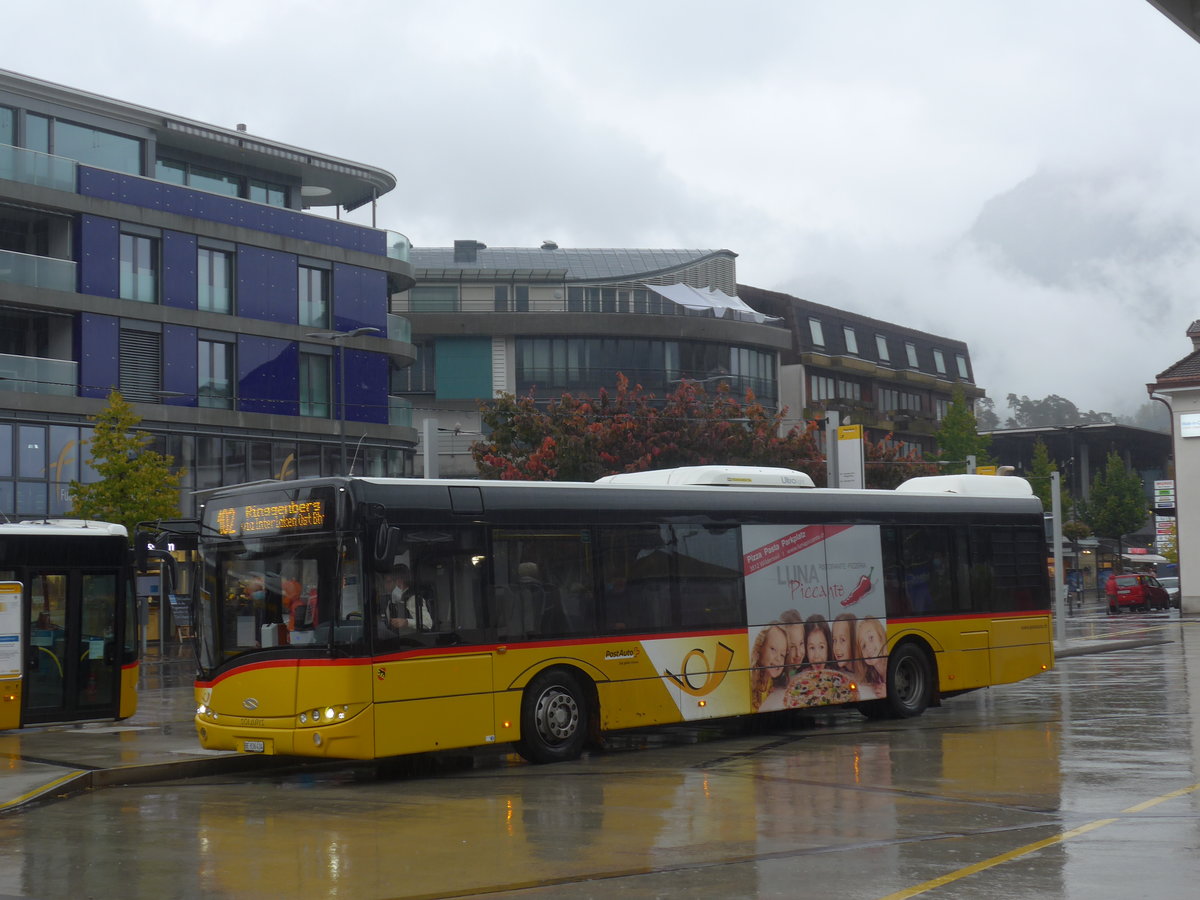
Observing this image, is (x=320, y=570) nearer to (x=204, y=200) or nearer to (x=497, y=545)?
(x=497, y=545)

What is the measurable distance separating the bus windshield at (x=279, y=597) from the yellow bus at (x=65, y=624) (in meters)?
4.69

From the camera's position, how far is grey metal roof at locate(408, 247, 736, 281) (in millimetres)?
85125

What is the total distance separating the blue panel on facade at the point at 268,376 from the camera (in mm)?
46094

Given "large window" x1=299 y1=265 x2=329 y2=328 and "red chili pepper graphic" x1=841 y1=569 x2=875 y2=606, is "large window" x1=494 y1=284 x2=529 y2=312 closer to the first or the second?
"large window" x1=299 y1=265 x2=329 y2=328

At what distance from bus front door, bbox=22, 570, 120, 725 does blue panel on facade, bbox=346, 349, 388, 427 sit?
97.6 ft

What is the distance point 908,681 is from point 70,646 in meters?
10.9

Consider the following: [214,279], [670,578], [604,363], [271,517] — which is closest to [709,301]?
[604,363]

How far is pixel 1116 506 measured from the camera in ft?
311

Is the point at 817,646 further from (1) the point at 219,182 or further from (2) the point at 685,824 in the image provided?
(1) the point at 219,182

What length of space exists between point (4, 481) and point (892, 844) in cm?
3440

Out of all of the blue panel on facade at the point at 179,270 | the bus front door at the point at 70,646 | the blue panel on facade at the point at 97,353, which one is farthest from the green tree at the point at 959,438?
the bus front door at the point at 70,646

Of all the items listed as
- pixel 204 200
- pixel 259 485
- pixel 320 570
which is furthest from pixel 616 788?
pixel 204 200

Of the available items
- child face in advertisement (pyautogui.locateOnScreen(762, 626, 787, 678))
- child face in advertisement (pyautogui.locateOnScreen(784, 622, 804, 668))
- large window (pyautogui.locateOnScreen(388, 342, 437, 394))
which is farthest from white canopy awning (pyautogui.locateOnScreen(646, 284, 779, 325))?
child face in advertisement (pyautogui.locateOnScreen(762, 626, 787, 678))

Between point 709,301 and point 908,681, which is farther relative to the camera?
point 709,301
